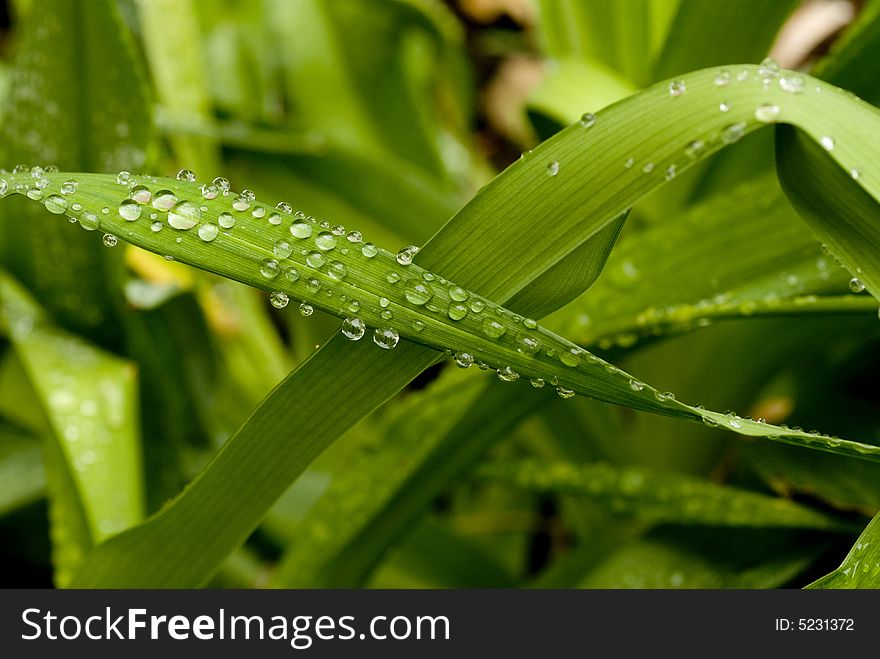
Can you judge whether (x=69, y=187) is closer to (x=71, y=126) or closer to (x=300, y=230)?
(x=300, y=230)

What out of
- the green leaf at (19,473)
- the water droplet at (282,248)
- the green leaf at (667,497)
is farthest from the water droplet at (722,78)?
the green leaf at (19,473)

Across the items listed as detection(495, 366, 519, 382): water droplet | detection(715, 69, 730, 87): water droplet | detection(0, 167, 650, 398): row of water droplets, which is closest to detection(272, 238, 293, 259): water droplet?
detection(0, 167, 650, 398): row of water droplets

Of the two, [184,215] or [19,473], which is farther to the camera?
[19,473]

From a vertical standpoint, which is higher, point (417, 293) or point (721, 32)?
point (721, 32)

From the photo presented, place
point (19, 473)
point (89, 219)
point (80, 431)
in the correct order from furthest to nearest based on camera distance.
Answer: point (19, 473) < point (80, 431) < point (89, 219)

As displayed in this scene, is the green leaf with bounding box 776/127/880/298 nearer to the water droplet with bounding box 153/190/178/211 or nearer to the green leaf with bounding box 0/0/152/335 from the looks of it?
the water droplet with bounding box 153/190/178/211

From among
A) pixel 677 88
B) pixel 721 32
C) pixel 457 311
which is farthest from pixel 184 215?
pixel 721 32
